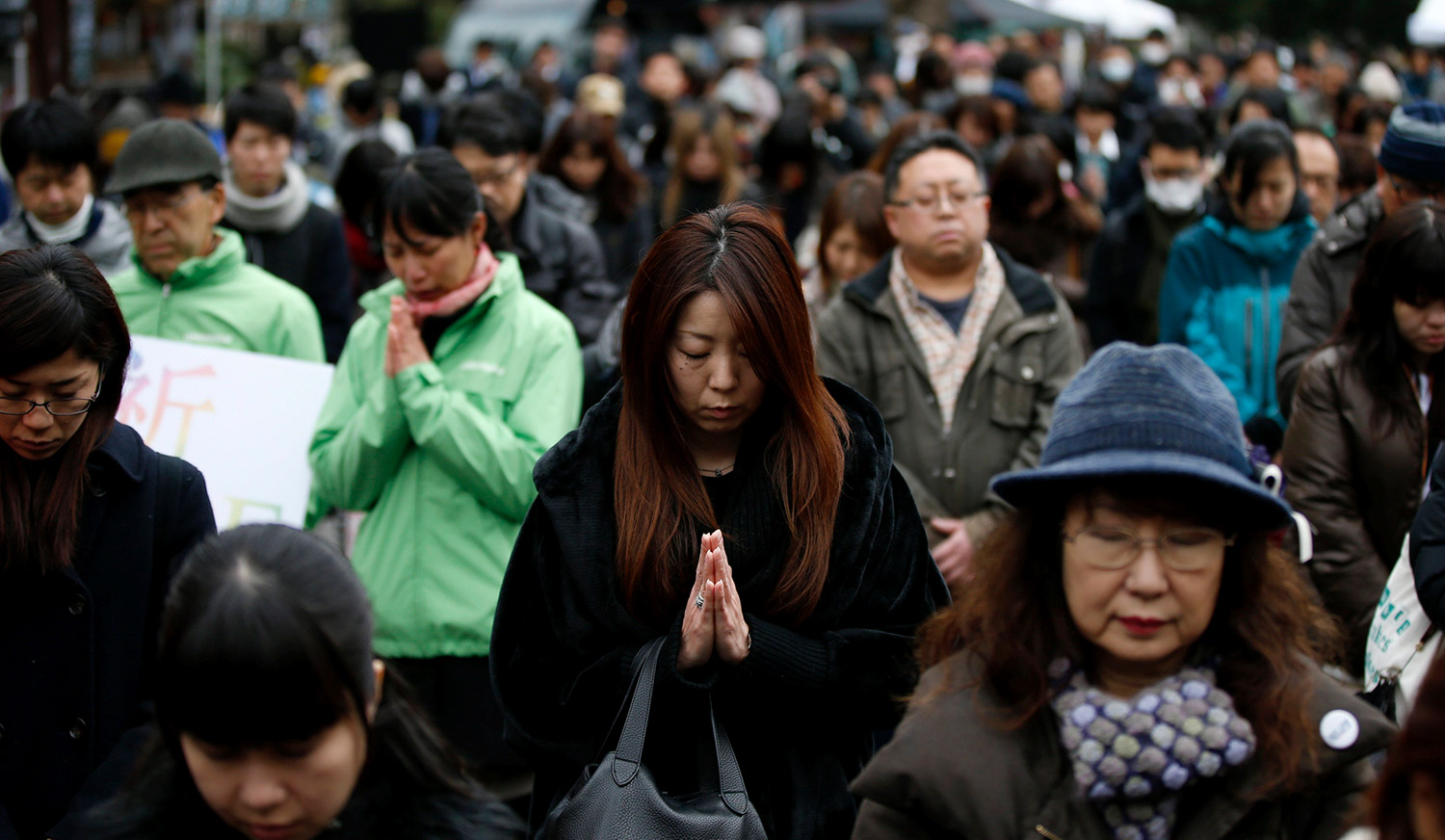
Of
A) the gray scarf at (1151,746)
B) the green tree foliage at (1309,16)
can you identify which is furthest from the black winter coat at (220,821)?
the green tree foliage at (1309,16)

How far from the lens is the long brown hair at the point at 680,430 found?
10.4 feet

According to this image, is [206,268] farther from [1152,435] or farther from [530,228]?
[1152,435]

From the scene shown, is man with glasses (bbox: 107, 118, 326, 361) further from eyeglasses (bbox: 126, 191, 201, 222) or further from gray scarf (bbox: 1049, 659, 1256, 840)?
gray scarf (bbox: 1049, 659, 1256, 840)

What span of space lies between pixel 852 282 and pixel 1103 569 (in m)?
2.70

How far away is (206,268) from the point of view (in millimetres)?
4961

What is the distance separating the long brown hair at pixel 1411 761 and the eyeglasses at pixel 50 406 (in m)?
2.57

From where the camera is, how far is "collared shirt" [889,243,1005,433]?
4875mm

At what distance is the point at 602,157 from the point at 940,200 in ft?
11.9

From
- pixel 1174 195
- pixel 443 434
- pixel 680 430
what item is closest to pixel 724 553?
pixel 680 430

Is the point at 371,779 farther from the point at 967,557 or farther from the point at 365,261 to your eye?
the point at 365,261

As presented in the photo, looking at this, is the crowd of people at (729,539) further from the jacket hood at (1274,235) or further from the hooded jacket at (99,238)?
the jacket hood at (1274,235)

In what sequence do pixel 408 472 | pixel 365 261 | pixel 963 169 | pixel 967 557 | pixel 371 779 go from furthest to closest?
pixel 365 261
pixel 963 169
pixel 967 557
pixel 408 472
pixel 371 779

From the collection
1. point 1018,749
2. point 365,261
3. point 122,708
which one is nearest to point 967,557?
point 1018,749

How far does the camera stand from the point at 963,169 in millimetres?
5078
